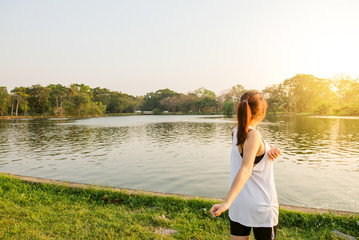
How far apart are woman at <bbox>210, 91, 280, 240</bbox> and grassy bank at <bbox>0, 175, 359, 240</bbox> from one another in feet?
4.71

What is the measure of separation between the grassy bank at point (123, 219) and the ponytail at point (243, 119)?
1.90 meters

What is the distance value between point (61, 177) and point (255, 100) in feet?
26.3

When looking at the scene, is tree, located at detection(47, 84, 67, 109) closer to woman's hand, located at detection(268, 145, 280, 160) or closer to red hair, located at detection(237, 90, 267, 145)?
red hair, located at detection(237, 90, 267, 145)

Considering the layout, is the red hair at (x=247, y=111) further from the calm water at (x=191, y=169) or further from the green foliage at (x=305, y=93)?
the green foliage at (x=305, y=93)

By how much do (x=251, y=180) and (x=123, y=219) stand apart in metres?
2.52

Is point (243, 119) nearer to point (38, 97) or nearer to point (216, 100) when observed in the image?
point (38, 97)

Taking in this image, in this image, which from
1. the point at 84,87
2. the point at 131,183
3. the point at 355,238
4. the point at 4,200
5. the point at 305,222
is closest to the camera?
the point at 355,238

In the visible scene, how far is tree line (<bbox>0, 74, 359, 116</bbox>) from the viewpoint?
59.4 m

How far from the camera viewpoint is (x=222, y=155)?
11.3 meters

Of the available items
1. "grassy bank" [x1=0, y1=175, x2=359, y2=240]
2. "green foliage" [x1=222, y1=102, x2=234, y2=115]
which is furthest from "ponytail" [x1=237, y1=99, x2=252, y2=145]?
"green foliage" [x1=222, y1=102, x2=234, y2=115]

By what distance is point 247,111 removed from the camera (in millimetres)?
1767

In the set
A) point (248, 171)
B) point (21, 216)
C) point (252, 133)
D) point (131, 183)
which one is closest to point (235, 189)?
point (248, 171)

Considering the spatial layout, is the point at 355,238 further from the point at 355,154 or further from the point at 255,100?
the point at 355,154

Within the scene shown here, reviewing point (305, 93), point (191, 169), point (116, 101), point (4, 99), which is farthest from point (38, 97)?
point (305, 93)
